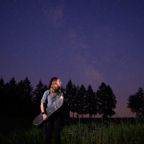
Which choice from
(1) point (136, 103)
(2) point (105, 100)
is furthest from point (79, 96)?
(1) point (136, 103)

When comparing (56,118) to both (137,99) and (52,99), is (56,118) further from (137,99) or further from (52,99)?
(137,99)

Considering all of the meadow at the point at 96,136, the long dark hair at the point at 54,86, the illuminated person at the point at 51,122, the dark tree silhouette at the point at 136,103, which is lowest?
the meadow at the point at 96,136

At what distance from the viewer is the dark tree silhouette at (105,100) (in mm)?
46875

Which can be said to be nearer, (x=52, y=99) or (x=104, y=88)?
(x=52, y=99)

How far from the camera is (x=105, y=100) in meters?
48.0

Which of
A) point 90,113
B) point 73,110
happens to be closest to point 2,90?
point 73,110

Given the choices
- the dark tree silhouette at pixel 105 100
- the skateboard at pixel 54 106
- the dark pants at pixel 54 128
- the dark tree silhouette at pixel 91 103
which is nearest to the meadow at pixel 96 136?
the dark pants at pixel 54 128

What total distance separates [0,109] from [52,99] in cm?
3776

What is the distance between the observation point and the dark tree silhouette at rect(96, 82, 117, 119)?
46875 millimetres

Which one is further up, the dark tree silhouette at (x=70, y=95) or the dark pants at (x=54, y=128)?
the dark tree silhouette at (x=70, y=95)

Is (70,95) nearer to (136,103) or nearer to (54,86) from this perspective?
(136,103)

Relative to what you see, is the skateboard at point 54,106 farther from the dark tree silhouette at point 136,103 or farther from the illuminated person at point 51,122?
the dark tree silhouette at point 136,103

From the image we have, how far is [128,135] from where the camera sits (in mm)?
5082

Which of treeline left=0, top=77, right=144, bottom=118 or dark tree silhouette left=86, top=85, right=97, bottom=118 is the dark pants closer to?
treeline left=0, top=77, right=144, bottom=118
